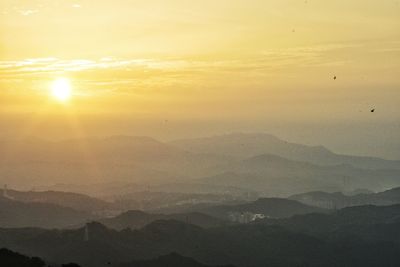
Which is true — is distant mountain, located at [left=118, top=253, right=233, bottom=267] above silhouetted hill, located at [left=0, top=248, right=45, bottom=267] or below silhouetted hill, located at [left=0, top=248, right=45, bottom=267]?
below

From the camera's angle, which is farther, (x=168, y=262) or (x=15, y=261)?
(x=168, y=262)

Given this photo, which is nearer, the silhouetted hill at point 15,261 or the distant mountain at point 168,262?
the silhouetted hill at point 15,261

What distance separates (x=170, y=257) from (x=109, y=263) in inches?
658

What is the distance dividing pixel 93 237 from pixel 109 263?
2046 centimetres

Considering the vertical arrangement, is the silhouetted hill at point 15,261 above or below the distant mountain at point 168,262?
above

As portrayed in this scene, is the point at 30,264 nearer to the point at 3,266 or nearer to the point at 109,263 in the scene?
the point at 3,266

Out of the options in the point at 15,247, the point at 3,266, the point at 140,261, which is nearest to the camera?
the point at 3,266

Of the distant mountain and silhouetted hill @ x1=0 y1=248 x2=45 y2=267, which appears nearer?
silhouetted hill @ x1=0 y1=248 x2=45 y2=267

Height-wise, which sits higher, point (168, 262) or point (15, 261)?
point (15, 261)

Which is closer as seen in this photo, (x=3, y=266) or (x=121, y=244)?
(x=3, y=266)

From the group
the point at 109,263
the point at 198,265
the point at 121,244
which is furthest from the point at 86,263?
the point at 198,265

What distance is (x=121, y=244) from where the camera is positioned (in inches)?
7869

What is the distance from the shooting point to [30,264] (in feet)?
510

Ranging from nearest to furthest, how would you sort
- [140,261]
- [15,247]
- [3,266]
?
1. [3,266]
2. [140,261]
3. [15,247]
